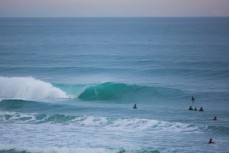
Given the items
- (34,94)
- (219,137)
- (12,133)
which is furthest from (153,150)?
(34,94)

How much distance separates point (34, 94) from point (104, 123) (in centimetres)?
1397

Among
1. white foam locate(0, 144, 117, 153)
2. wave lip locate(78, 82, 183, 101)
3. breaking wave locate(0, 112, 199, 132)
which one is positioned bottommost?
white foam locate(0, 144, 117, 153)

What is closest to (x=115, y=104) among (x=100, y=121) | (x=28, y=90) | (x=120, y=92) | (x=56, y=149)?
(x=120, y=92)

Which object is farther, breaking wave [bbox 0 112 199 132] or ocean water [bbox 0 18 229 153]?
breaking wave [bbox 0 112 199 132]

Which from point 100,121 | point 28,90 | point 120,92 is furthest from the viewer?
point 28,90

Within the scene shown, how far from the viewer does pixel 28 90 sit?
4197 centimetres

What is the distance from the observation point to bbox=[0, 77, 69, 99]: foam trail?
4088cm

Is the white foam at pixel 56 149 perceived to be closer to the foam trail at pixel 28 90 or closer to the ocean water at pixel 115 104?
the ocean water at pixel 115 104

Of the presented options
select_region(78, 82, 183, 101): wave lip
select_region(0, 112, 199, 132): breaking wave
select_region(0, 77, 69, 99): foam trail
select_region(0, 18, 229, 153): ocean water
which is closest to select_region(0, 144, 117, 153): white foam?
select_region(0, 18, 229, 153): ocean water

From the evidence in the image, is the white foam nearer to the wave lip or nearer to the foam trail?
the wave lip

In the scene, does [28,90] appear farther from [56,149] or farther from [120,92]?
[56,149]

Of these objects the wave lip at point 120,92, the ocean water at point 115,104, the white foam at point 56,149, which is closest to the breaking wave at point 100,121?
the ocean water at point 115,104

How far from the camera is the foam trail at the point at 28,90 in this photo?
40.9 m

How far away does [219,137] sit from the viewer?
2592 centimetres
